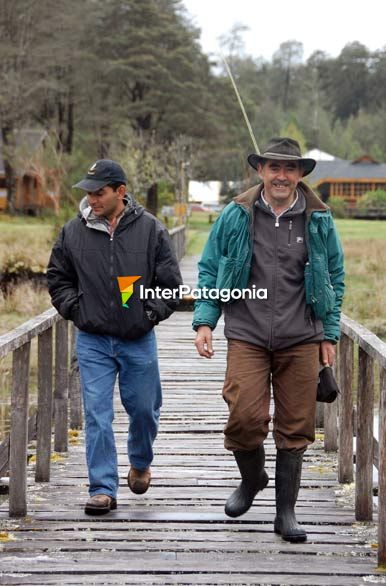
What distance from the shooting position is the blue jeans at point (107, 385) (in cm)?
499

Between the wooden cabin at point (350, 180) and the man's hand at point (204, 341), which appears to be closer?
the man's hand at point (204, 341)

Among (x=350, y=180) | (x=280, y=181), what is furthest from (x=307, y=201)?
(x=350, y=180)

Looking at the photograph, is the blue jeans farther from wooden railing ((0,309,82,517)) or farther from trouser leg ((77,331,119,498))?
wooden railing ((0,309,82,517))

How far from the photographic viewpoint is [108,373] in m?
5.03

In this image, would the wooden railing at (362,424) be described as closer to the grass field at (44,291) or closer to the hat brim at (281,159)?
the hat brim at (281,159)

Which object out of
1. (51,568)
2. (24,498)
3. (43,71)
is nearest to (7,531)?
(24,498)

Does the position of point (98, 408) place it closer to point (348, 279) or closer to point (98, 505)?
point (98, 505)

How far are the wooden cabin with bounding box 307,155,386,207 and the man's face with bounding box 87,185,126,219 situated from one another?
7193 cm

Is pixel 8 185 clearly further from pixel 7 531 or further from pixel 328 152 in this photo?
pixel 328 152

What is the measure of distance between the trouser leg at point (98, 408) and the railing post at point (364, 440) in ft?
3.68

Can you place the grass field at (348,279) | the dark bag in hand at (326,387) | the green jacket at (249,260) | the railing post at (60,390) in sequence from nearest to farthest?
1. the green jacket at (249,260)
2. the dark bag in hand at (326,387)
3. the railing post at (60,390)
4. the grass field at (348,279)

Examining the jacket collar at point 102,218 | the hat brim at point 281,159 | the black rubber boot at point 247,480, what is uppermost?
the hat brim at point 281,159

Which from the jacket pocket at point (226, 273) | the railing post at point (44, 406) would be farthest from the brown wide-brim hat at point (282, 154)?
the railing post at point (44, 406)

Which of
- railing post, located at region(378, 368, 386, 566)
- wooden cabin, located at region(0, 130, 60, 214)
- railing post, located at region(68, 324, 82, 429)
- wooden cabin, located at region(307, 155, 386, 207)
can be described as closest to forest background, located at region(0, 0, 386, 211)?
wooden cabin, located at region(0, 130, 60, 214)
